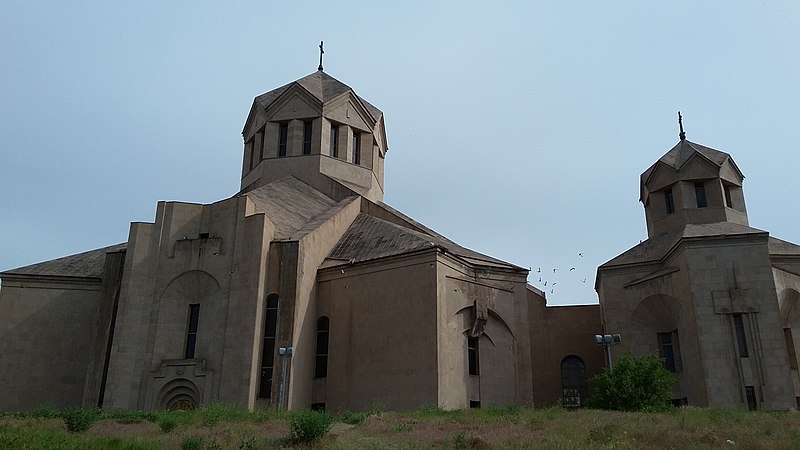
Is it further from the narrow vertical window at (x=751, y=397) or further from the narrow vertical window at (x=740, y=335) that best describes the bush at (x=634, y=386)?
the narrow vertical window at (x=740, y=335)

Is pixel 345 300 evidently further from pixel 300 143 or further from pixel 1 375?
pixel 1 375

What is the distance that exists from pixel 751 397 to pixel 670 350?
13.1 feet

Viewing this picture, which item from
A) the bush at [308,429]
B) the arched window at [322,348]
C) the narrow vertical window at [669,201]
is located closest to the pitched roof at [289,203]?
the arched window at [322,348]

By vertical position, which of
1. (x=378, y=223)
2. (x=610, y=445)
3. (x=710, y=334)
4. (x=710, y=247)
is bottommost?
(x=610, y=445)

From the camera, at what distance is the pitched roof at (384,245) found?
2389 cm

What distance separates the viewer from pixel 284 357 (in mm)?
21094

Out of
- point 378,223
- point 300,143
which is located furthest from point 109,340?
point 300,143

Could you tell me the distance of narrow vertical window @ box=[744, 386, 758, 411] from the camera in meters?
21.9

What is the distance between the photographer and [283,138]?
3272 centimetres

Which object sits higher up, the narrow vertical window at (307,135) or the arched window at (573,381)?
the narrow vertical window at (307,135)

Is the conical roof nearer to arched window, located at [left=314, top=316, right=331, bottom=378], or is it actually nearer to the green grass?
the green grass

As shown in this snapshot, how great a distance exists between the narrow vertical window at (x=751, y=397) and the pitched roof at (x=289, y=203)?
633 inches

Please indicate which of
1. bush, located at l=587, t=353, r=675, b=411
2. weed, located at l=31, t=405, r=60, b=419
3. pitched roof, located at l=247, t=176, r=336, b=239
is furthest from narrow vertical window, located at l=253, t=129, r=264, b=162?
bush, located at l=587, t=353, r=675, b=411

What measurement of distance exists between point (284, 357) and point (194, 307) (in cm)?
410
